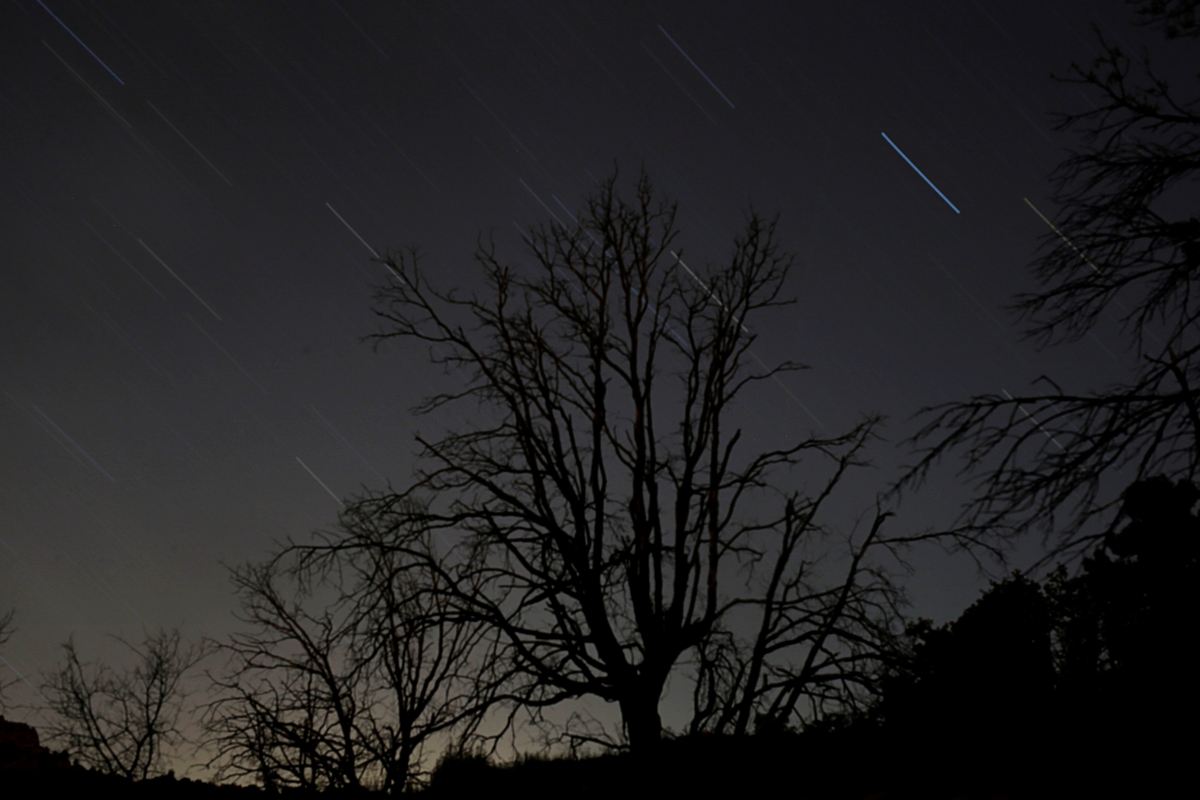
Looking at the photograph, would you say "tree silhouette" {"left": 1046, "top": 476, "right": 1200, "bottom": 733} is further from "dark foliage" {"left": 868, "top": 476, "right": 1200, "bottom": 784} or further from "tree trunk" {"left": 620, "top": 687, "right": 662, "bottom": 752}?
"tree trunk" {"left": 620, "top": 687, "right": 662, "bottom": 752}

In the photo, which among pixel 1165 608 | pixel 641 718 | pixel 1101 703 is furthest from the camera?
pixel 641 718

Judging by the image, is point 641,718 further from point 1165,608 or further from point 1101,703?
point 1165,608

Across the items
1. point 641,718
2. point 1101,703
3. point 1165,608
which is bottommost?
point 1101,703

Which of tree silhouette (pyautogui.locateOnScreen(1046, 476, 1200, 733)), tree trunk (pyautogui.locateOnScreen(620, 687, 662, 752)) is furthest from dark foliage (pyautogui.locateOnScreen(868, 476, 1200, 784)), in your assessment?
tree trunk (pyautogui.locateOnScreen(620, 687, 662, 752))

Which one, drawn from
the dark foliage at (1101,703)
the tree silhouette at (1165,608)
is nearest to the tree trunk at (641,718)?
the dark foliage at (1101,703)

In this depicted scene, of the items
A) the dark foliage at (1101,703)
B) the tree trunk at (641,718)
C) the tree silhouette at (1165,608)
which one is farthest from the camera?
the tree trunk at (641,718)

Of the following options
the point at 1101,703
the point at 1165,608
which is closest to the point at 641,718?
the point at 1101,703

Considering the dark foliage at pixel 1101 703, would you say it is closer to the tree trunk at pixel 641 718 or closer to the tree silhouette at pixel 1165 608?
the tree silhouette at pixel 1165 608

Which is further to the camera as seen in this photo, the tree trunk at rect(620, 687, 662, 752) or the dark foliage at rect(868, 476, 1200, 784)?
the tree trunk at rect(620, 687, 662, 752)

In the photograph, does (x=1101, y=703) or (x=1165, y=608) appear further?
(x=1165, y=608)

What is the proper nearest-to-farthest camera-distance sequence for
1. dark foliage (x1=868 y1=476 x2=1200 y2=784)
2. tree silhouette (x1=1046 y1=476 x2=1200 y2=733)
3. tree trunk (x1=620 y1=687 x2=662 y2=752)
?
dark foliage (x1=868 y1=476 x2=1200 y2=784)
tree silhouette (x1=1046 y1=476 x2=1200 y2=733)
tree trunk (x1=620 y1=687 x2=662 y2=752)

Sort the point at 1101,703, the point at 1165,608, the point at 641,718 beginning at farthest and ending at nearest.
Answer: the point at 641,718
the point at 1165,608
the point at 1101,703

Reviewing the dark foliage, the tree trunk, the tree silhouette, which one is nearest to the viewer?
the dark foliage

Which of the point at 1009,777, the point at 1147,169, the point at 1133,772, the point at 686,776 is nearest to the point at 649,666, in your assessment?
the point at 686,776
